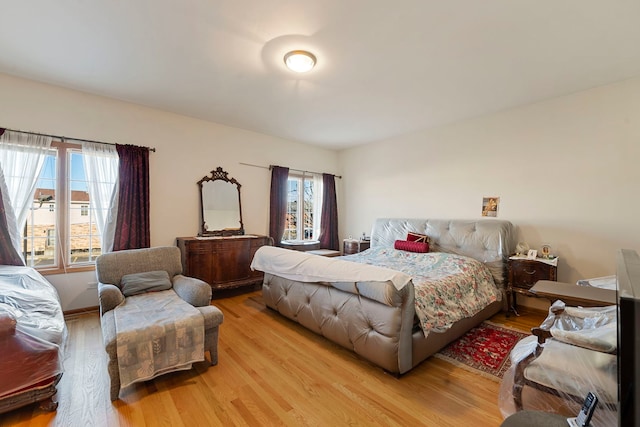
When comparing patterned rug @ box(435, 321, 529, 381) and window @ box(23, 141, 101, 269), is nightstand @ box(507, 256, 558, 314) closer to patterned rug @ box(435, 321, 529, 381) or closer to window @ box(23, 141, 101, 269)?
patterned rug @ box(435, 321, 529, 381)

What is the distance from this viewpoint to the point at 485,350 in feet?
8.12

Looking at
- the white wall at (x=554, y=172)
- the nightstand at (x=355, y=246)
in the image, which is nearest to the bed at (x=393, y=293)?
the white wall at (x=554, y=172)

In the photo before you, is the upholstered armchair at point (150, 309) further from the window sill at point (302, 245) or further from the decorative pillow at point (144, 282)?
the window sill at point (302, 245)

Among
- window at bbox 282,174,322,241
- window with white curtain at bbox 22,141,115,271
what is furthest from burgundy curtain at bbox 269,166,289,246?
window with white curtain at bbox 22,141,115,271

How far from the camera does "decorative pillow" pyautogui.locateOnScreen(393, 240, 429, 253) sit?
3.79 m

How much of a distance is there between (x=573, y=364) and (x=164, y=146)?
4.55 m

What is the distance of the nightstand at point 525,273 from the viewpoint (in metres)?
2.98

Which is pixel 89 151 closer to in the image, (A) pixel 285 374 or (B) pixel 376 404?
(A) pixel 285 374

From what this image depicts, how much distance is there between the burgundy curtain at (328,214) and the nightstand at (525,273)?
3.18 meters

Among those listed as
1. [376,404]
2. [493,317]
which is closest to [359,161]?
[493,317]

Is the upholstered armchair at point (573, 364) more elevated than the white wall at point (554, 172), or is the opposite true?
the white wall at point (554, 172)

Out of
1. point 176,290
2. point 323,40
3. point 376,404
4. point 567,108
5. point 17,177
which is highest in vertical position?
point 323,40

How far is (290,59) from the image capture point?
2430 millimetres

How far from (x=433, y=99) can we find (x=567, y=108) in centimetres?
154
